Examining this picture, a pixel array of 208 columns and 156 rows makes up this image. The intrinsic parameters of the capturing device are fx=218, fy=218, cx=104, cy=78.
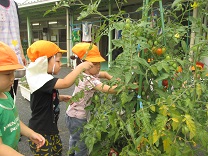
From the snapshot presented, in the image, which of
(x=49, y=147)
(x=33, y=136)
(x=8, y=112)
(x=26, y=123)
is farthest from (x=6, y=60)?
(x=26, y=123)

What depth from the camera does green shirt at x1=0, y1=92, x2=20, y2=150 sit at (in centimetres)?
118

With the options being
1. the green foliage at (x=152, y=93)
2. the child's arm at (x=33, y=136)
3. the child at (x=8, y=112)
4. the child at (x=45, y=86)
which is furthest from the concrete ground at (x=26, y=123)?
the green foliage at (x=152, y=93)

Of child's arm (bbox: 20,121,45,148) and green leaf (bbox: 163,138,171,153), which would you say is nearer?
green leaf (bbox: 163,138,171,153)

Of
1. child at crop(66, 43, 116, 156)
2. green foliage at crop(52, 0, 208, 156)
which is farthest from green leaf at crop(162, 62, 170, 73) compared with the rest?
child at crop(66, 43, 116, 156)

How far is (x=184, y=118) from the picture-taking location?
90cm

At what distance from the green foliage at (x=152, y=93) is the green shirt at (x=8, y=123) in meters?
0.42

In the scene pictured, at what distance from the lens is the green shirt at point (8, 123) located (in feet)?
3.88

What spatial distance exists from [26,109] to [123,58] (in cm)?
323

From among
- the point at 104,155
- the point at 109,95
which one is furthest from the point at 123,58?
the point at 104,155

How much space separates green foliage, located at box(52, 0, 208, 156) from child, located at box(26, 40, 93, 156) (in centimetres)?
45

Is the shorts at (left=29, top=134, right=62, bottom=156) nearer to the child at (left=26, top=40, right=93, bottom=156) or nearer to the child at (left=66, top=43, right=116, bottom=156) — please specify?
the child at (left=26, top=40, right=93, bottom=156)

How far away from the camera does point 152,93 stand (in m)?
1.31

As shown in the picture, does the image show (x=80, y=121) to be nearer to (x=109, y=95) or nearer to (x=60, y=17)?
(x=109, y=95)

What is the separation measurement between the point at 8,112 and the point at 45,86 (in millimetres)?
440
